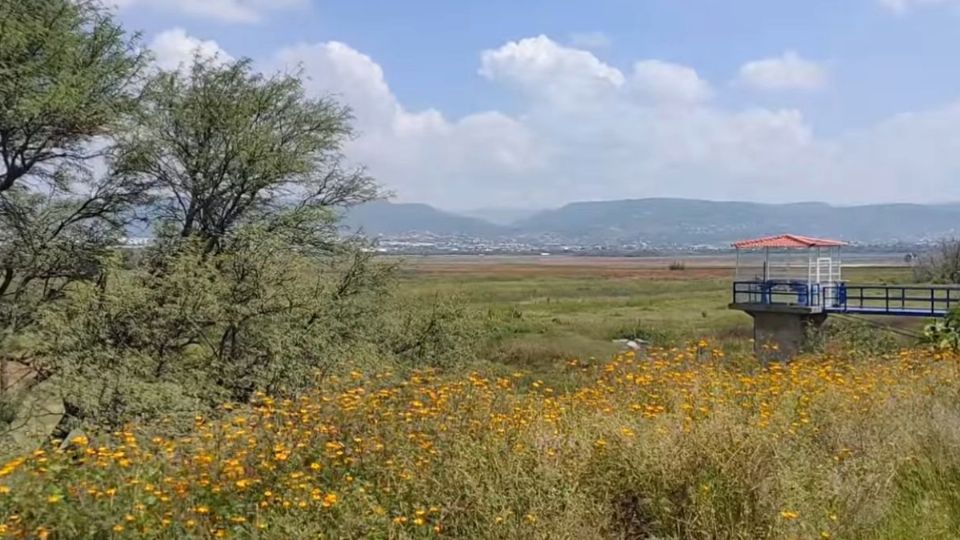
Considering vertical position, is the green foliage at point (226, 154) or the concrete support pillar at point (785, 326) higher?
the green foliage at point (226, 154)

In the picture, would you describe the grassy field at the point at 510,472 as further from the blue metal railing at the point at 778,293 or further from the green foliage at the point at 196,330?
the blue metal railing at the point at 778,293

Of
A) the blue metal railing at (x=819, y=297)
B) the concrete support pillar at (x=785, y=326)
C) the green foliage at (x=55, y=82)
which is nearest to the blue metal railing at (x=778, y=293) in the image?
the blue metal railing at (x=819, y=297)

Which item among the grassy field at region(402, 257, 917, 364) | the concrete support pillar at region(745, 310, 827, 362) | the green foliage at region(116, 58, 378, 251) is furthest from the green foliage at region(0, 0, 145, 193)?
the concrete support pillar at region(745, 310, 827, 362)

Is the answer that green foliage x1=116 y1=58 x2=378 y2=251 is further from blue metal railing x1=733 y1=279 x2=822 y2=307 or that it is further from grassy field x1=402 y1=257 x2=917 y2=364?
blue metal railing x1=733 y1=279 x2=822 y2=307

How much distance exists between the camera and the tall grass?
176 inches

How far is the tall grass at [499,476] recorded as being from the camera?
14.6 feet

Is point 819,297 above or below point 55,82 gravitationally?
below

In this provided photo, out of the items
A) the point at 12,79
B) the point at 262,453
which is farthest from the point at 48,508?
the point at 12,79

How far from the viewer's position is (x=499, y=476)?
4.74 metres

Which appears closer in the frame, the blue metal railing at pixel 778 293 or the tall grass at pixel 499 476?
the tall grass at pixel 499 476

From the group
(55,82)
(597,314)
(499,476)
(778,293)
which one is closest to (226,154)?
(55,82)

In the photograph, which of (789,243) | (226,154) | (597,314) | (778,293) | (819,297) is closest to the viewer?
(226,154)

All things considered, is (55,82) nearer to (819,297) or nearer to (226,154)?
(226,154)

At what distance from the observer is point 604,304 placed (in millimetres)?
62438
